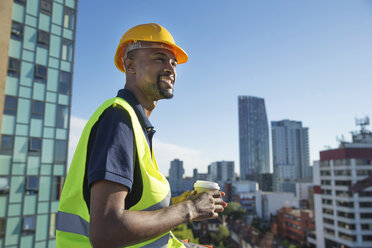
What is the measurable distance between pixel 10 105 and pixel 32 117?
1359 mm

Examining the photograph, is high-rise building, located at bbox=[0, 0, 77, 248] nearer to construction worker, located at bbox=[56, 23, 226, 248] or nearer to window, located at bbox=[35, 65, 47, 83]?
window, located at bbox=[35, 65, 47, 83]

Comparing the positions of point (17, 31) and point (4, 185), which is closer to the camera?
point (4, 185)

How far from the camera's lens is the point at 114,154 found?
127cm

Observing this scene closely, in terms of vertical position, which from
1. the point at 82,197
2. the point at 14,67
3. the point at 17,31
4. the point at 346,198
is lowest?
the point at 346,198

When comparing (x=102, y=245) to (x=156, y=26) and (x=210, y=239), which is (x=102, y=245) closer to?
(x=156, y=26)

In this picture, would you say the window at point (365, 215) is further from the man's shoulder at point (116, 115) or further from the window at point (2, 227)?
the man's shoulder at point (116, 115)

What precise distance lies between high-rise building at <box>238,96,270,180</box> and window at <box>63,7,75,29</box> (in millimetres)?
164759

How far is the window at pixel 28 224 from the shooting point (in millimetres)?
15508

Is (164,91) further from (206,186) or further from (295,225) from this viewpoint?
(295,225)

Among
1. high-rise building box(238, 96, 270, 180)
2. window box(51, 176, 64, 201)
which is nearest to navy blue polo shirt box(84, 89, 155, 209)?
window box(51, 176, 64, 201)

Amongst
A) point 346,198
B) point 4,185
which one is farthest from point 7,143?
point 346,198

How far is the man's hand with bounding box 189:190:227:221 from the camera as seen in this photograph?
5.12ft

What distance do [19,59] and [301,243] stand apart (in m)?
58.2

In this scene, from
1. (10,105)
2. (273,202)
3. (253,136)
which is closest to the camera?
(10,105)
